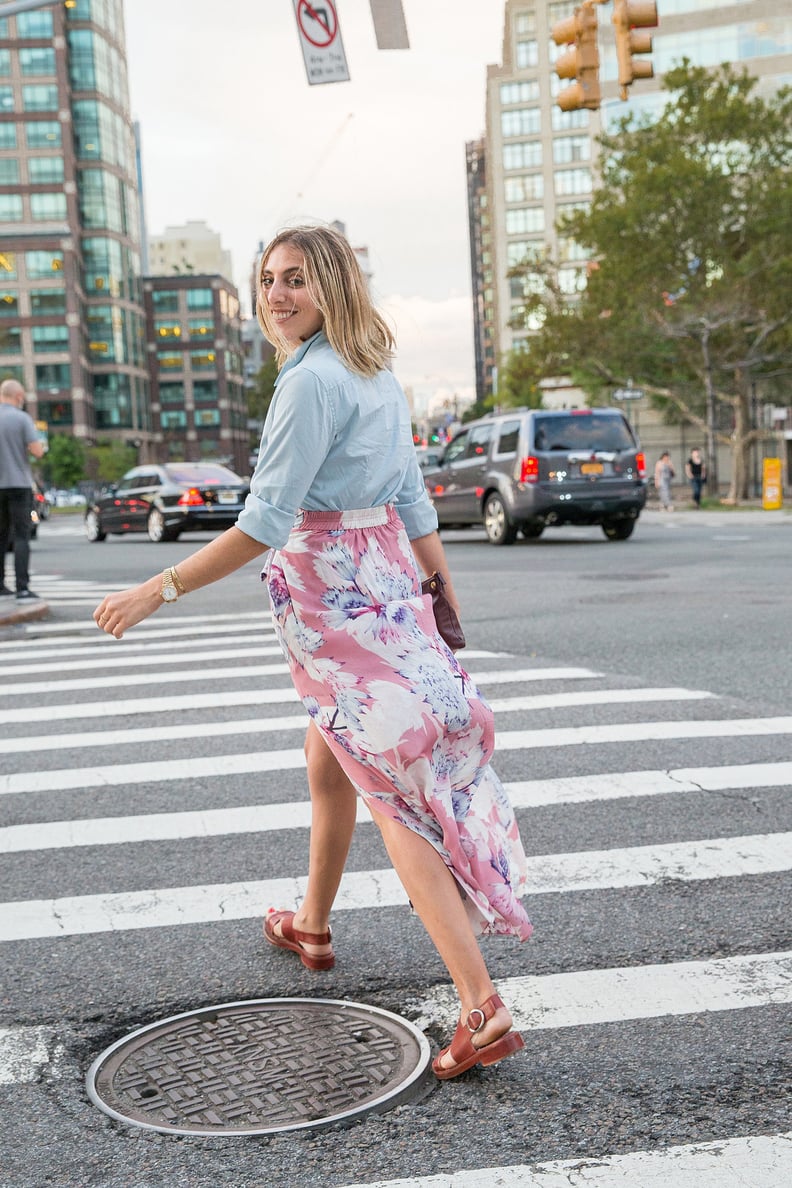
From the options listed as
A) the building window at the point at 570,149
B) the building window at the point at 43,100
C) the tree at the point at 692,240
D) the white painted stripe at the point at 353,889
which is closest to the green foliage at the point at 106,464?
the building window at the point at 43,100

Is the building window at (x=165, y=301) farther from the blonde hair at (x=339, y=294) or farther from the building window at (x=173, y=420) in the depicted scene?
the blonde hair at (x=339, y=294)

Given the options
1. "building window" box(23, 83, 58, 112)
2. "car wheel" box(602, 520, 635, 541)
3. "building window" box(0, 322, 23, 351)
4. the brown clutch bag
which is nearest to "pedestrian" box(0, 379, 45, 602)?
the brown clutch bag

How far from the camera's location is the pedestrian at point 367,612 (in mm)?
3045

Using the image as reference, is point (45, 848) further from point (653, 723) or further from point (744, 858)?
point (653, 723)

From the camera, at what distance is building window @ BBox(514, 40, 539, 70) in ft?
354

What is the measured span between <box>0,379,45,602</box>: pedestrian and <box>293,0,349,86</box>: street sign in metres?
7.08

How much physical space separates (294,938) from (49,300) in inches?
4319

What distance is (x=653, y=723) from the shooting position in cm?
668

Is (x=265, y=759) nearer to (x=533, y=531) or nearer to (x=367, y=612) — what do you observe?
(x=367, y=612)

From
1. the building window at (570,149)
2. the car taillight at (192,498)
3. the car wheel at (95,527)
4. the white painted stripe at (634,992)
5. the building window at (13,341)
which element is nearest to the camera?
the white painted stripe at (634,992)

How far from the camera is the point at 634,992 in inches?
135

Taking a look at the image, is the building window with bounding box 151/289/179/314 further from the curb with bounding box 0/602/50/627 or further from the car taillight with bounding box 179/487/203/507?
the curb with bounding box 0/602/50/627

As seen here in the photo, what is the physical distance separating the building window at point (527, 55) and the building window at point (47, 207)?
37.8 meters

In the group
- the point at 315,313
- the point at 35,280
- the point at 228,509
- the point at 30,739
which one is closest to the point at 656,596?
the point at 30,739
